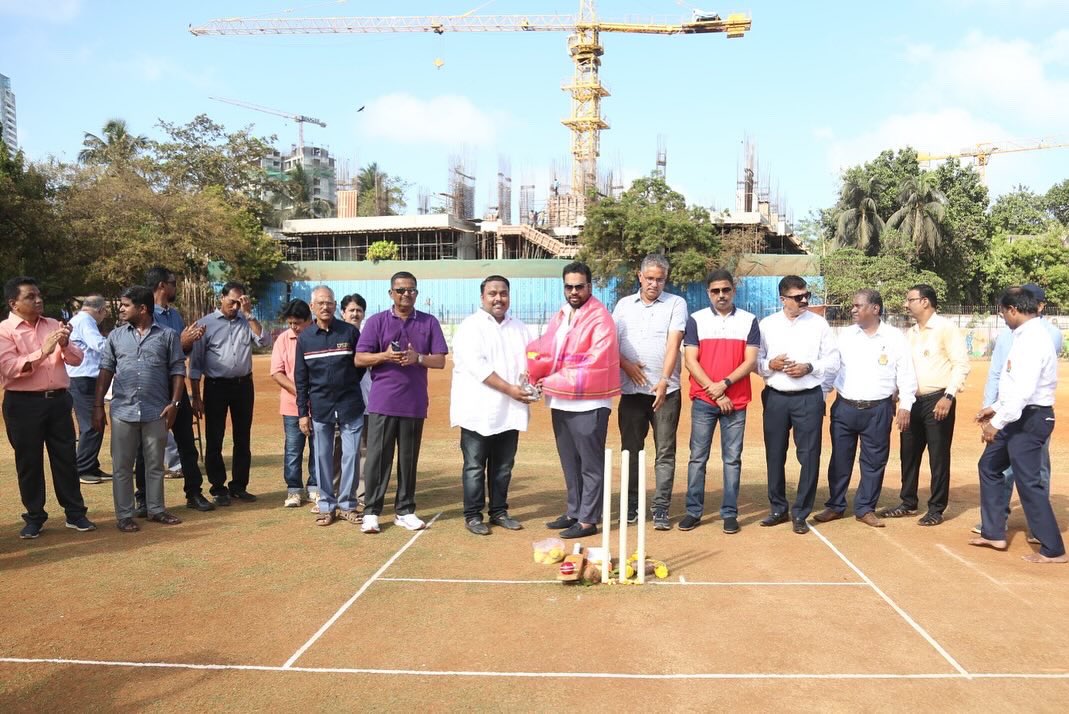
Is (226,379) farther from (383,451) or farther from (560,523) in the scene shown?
(560,523)

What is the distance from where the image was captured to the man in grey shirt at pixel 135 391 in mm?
7016

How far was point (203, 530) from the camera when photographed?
7.18 metres

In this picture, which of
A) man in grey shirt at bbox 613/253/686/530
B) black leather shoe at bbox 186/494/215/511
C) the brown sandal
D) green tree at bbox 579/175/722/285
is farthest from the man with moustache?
green tree at bbox 579/175/722/285

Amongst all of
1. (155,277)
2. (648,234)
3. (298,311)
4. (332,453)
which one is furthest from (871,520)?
(648,234)

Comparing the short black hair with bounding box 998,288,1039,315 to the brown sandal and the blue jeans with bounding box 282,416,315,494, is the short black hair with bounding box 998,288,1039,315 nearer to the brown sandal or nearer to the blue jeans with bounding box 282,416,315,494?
the blue jeans with bounding box 282,416,315,494

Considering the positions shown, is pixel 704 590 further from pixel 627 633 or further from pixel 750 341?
pixel 750 341

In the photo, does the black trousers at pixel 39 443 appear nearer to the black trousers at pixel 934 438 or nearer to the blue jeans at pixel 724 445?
the blue jeans at pixel 724 445

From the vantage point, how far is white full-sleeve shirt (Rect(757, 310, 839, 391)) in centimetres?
700

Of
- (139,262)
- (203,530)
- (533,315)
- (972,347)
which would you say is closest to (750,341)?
(203,530)

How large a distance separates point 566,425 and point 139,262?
1220 inches

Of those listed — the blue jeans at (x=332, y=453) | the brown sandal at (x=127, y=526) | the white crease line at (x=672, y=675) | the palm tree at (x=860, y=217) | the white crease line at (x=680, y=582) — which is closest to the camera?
the white crease line at (x=672, y=675)

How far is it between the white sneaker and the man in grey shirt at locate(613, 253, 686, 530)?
6.12 ft

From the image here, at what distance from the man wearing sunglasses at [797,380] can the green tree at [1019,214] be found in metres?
48.0

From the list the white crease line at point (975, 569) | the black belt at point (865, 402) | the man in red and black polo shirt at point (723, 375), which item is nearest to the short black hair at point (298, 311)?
the man in red and black polo shirt at point (723, 375)
